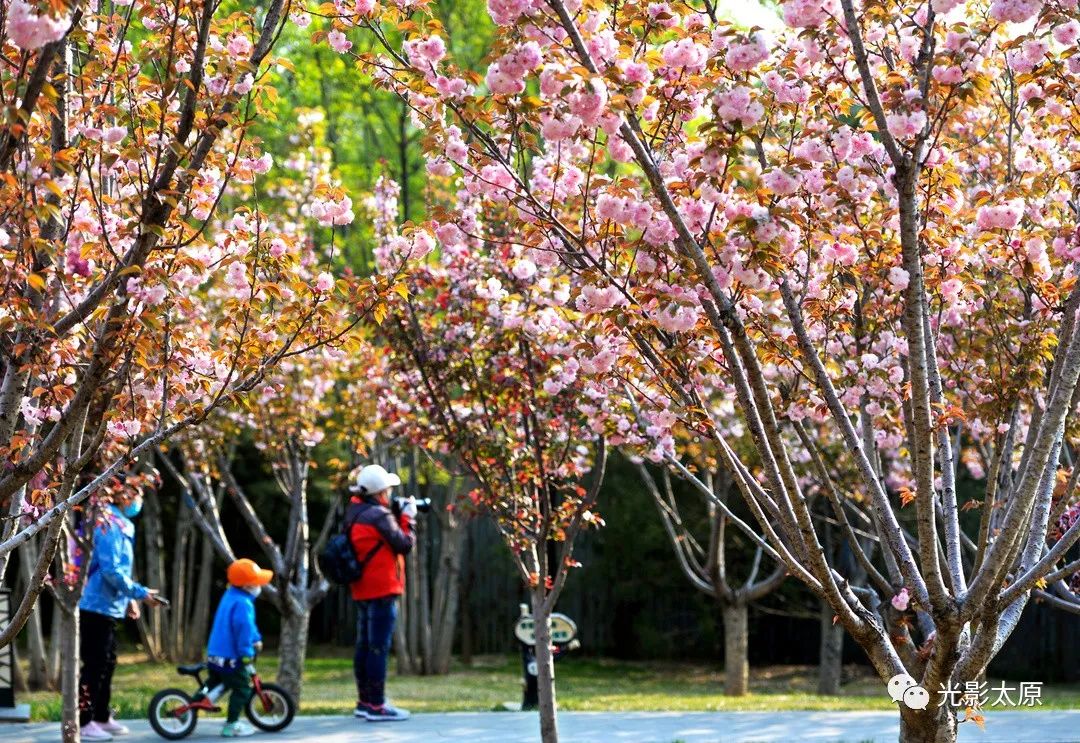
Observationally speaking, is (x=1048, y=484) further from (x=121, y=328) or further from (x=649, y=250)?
(x=121, y=328)

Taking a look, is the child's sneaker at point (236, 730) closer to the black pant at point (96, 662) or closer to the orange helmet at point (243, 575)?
the black pant at point (96, 662)

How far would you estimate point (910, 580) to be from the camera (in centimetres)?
376

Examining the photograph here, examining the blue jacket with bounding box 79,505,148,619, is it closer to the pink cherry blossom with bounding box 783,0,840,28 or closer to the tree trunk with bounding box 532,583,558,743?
the tree trunk with bounding box 532,583,558,743

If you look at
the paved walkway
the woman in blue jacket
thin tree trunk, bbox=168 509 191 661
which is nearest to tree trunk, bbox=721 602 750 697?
the paved walkway

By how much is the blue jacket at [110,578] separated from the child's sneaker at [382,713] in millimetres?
1756

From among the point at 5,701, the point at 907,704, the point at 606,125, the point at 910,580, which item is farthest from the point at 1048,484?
the point at 5,701

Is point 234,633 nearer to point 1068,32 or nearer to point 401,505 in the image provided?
point 401,505

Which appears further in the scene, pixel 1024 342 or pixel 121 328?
pixel 1024 342

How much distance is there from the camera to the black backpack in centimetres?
837

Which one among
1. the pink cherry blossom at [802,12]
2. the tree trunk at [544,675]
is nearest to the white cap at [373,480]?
the tree trunk at [544,675]

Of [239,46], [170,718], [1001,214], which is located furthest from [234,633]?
[1001,214]

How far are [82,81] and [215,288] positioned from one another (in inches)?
309

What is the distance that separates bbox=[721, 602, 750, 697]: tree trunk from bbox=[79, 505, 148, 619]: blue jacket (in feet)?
22.0

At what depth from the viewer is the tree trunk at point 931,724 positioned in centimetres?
390
